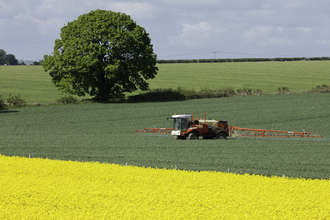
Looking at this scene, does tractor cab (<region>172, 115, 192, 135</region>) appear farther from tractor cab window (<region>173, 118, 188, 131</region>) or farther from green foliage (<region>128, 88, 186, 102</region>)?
green foliage (<region>128, 88, 186, 102</region>)

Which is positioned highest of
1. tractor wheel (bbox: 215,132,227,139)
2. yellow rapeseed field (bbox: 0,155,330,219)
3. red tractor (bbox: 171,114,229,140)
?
yellow rapeseed field (bbox: 0,155,330,219)

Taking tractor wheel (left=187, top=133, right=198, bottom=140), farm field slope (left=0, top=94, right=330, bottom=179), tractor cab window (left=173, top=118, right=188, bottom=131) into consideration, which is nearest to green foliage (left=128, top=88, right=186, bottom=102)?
farm field slope (left=0, top=94, right=330, bottom=179)

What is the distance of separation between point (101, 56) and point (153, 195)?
4642cm

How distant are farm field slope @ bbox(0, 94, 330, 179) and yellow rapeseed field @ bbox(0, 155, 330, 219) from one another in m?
3.24

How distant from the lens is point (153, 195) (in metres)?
13.2

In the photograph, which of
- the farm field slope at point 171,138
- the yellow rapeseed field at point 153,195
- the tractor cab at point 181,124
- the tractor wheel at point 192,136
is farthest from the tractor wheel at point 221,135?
the yellow rapeseed field at point 153,195

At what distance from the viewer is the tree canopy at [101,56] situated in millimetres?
55531

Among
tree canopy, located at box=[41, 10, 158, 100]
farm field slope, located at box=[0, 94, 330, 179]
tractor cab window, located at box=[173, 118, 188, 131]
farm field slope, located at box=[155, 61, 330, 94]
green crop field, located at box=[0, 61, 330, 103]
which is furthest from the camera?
farm field slope, located at box=[155, 61, 330, 94]

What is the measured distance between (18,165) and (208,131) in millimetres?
17461

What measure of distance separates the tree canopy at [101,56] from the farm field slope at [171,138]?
177 inches

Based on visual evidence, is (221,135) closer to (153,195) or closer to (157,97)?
(153,195)

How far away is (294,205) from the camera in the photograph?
39.5 feet

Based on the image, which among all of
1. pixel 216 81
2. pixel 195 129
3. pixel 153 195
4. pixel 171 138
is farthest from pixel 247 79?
pixel 153 195

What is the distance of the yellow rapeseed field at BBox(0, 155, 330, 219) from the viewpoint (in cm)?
1135
